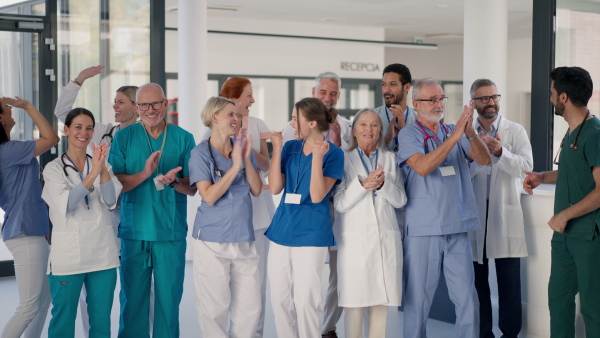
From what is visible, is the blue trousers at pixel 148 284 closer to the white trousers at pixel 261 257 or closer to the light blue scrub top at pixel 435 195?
the white trousers at pixel 261 257

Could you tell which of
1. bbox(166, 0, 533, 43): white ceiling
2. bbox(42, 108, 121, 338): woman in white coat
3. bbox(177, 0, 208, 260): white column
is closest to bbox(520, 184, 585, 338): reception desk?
bbox(42, 108, 121, 338): woman in white coat

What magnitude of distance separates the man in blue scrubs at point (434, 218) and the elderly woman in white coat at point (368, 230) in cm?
8

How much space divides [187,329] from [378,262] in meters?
1.60

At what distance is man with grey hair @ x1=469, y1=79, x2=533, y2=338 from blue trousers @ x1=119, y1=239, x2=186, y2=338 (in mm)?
1760

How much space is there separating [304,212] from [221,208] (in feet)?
1.41

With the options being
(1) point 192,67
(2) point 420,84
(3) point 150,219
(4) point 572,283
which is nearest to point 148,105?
(3) point 150,219

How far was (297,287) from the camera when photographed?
3.56m

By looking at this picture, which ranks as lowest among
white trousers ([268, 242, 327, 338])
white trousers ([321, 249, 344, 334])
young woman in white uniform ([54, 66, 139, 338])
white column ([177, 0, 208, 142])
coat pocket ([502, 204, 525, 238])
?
white trousers ([321, 249, 344, 334])

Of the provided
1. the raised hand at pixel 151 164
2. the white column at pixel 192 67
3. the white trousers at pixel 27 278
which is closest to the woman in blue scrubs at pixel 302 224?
the raised hand at pixel 151 164

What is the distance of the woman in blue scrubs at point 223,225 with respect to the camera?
3.58 metres

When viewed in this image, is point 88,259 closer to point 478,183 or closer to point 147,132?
point 147,132

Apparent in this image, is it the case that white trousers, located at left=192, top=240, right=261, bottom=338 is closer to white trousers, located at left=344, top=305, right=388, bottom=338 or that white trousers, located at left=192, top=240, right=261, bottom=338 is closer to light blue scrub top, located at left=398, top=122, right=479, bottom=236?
white trousers, located at left=344, top=305, right=388, bottom=338

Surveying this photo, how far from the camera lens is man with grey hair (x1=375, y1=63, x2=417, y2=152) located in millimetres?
4039

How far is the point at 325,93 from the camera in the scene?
14.2 ft
